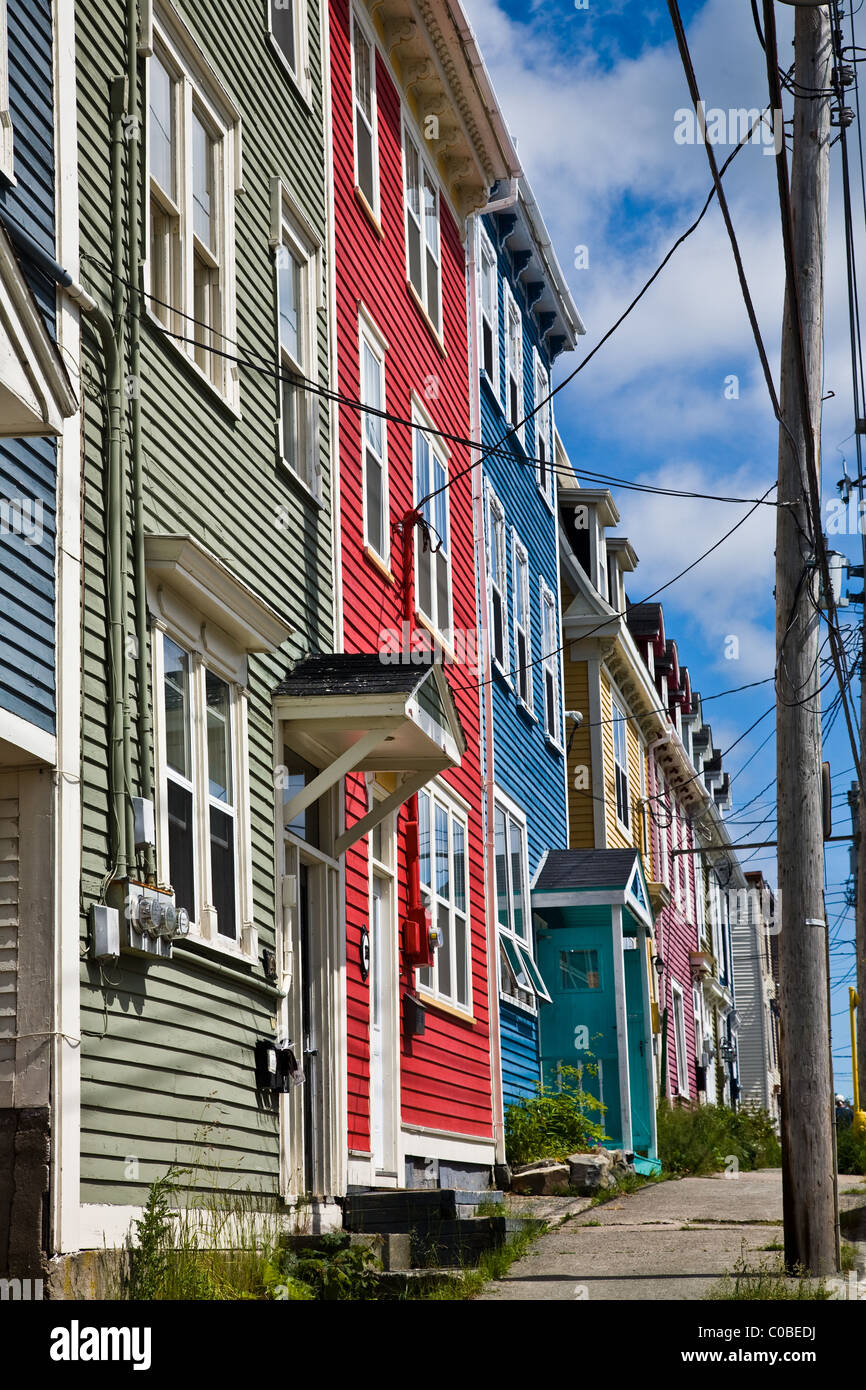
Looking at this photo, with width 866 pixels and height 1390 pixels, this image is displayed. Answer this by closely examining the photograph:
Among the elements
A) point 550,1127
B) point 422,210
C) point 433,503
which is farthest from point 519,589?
point 550,1127

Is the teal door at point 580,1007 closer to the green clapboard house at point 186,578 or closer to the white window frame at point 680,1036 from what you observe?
the green clapboard house at point 186,578

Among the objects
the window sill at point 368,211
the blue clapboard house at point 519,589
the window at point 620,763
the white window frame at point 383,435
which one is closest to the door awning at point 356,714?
the white window frame at point 383,435

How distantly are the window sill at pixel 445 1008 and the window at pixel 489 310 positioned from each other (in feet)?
26.3

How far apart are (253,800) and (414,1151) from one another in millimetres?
4680

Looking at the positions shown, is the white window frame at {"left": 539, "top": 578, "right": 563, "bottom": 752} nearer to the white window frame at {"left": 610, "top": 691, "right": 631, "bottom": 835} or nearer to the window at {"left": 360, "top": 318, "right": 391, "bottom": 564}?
the white window frame at {"left": 610, "top": 691, "right": 631, "bottom": 835}

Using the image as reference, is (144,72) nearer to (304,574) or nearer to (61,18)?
(61,18)

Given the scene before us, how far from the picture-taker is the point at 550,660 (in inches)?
933

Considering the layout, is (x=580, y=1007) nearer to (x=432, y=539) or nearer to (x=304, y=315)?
(x=432, y=539)

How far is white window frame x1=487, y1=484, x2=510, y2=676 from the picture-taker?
63.8 ft

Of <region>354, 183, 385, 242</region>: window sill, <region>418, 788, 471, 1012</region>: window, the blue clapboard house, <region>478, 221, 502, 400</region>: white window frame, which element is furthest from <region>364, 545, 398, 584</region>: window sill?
<region>478, 221, 502, 400</region>: white window frame

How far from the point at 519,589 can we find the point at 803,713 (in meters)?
11.4

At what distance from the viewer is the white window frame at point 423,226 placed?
16.6 m
